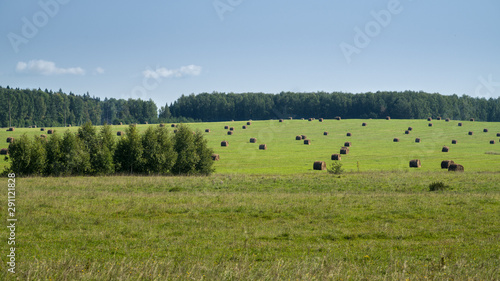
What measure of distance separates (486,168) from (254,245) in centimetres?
4432

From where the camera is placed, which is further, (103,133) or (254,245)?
(103,133)

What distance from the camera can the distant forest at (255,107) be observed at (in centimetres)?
15562

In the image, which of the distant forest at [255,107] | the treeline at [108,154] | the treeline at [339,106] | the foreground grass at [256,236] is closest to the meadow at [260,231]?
the foreground grass at [256,236]

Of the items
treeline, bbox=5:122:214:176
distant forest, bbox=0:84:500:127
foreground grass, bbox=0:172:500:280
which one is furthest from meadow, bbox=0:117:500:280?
distant forest, bbox=0:84:500:127

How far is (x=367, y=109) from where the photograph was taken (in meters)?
165

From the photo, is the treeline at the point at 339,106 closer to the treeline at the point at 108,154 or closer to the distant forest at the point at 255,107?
the distant forest at the point at 255,107

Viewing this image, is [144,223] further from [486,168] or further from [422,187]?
[486,168]

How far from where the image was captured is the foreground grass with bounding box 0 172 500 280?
9477mm

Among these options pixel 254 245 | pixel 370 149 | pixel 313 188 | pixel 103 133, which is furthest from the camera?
pixel 370 149

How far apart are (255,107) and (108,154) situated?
131710mm

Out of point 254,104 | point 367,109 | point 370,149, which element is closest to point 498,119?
point 367,109

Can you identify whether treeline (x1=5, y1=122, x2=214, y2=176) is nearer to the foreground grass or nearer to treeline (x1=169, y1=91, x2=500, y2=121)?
the foreground grass

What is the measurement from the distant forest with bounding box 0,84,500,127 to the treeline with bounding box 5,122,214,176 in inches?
4117

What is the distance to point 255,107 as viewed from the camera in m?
176
